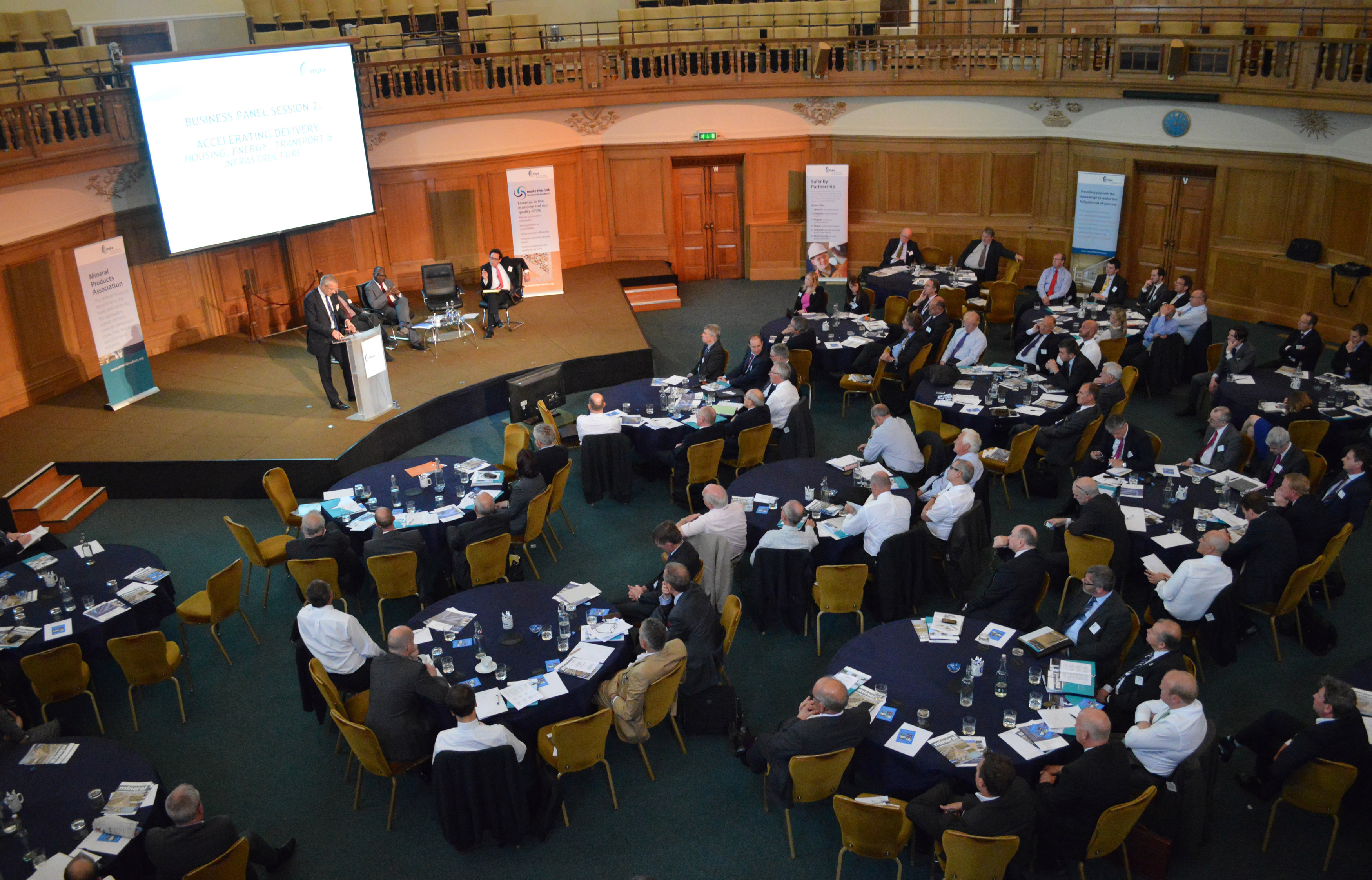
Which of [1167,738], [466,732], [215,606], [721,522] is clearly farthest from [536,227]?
[1167,738]

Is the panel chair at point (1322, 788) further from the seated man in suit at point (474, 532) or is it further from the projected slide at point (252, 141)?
the projected slide at point (252, 141)

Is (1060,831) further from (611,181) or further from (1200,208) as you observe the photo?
(611,181)

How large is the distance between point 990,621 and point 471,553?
394cm

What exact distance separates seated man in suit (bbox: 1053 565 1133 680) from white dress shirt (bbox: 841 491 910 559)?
1.51 metres

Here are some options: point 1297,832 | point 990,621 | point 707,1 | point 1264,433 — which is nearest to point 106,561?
point 990,621

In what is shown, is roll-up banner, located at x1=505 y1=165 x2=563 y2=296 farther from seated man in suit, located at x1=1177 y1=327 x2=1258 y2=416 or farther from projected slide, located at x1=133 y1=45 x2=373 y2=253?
seated man in suit, located at x1=1177 y1=327 x2=1258 y2=416

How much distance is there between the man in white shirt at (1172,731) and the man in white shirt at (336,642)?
473cm

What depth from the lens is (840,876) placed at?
6.10 meters

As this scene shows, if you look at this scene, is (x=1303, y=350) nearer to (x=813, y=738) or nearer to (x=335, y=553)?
(x=813, y=738)

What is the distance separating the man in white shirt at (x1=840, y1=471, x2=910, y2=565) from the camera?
7.96 m

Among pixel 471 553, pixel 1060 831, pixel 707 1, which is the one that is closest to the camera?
pixel 1060 831

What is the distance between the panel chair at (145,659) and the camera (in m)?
7.18

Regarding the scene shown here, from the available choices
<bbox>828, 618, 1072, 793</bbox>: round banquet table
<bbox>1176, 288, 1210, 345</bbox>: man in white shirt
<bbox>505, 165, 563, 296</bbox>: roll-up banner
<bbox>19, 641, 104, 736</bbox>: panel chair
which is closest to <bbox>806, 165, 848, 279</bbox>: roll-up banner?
<bbox>505, 165, 563, 296</bbox>: roll-up banner

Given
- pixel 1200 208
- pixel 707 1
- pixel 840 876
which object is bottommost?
pixel 840 876
